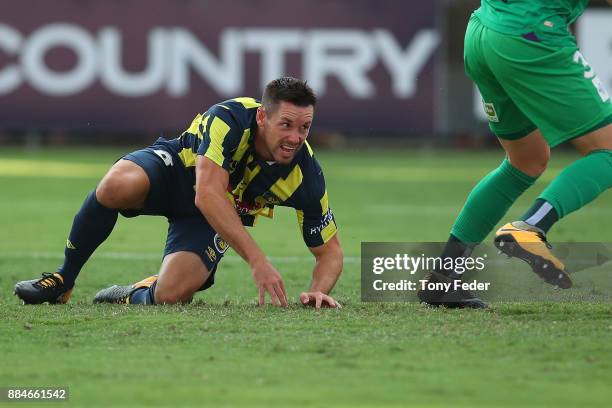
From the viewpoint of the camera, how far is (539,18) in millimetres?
4773

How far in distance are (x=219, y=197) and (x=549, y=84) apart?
4.85 feet

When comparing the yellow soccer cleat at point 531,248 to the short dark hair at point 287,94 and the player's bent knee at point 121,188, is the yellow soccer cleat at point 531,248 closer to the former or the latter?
the short dark hair at point 287,94

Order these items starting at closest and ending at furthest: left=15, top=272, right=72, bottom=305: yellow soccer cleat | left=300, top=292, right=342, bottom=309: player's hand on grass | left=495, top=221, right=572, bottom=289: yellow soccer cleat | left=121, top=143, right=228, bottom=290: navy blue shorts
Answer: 1. left=495, top=221, right=572, bottom=289: yellow soccer cleat
2. left=300, top=292, right=342, bottom=309: player's hand on grass
3. left=15, top=272, right=72, bottom=305: yellow soccer cleat
4. left=121, top=143, right=228, bottom=290: navy blue shorts

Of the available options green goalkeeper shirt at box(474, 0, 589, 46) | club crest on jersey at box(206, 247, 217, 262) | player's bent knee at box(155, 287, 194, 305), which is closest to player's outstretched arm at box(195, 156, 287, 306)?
player's bent knee at box(155, 287, 194, 305)

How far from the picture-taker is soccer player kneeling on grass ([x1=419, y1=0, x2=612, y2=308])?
4.58m

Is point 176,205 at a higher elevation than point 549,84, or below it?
below

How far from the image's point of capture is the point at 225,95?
18516 mm

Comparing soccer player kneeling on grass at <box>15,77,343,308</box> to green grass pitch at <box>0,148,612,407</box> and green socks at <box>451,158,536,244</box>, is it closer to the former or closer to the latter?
green grass pitch at <box>0,148,612,407</box>

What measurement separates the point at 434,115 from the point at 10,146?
812 centimetres

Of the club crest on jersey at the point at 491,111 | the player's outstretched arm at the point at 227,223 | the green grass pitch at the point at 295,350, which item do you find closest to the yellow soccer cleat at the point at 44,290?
the green grass pitch at the point at 295,350

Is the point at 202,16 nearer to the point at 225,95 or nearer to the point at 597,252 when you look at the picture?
the point at 225,95

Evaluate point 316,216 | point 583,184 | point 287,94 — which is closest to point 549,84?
point 583,184

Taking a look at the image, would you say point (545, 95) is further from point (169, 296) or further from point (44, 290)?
point (44, 290)

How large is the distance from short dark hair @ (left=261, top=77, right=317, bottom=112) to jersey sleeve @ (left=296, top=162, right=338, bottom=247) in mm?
454
